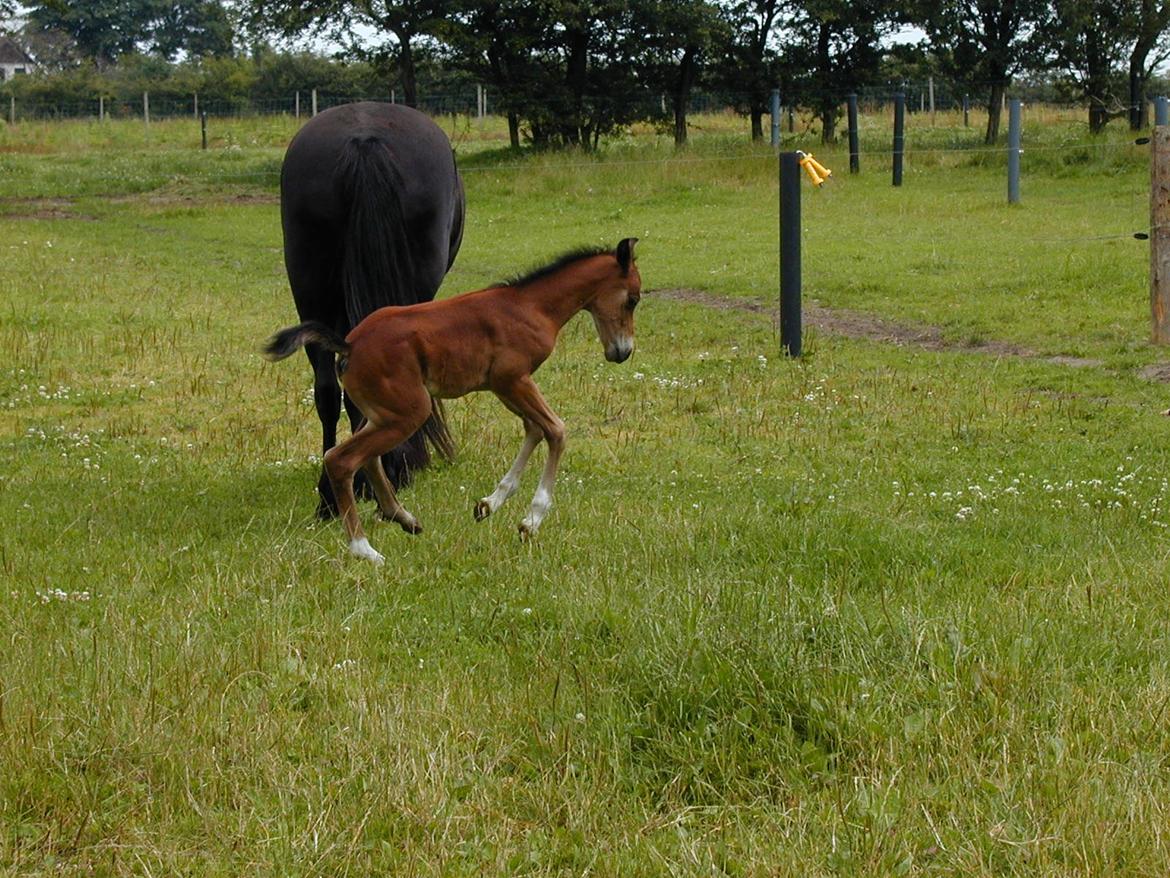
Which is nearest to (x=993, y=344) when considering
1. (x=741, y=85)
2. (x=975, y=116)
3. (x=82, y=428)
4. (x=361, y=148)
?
(x=361, y=148)

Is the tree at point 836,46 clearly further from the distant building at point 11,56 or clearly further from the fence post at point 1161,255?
the distant building at point 11,56

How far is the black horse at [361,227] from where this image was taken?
7.51 m

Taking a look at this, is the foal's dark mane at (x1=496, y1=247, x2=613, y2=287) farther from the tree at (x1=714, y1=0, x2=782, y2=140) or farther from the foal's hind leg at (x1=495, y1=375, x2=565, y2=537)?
the tree at (x1=714, y1=0, x2=782, y2=140)

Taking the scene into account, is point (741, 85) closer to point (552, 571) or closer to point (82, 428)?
point (82, 428)

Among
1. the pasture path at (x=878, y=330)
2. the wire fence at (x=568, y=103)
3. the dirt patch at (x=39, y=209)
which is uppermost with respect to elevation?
the wire fence at (x=568, y=103)

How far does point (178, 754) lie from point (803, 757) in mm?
1726

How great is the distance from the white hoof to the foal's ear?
6.03ft

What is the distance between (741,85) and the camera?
36.4 meters

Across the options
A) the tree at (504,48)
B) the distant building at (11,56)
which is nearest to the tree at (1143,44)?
the tree at (504,48)

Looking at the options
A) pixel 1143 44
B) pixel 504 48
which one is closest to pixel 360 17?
pixel 504 48

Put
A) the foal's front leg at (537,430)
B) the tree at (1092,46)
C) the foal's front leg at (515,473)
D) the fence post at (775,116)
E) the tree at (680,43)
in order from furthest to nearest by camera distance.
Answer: the tree at (680,43) → the tree at (1092,46) → the fence post at (775,116) → the foal's front leg at (515,473) → the foal's front leg at (537,430)

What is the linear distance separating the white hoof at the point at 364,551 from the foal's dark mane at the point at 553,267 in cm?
140

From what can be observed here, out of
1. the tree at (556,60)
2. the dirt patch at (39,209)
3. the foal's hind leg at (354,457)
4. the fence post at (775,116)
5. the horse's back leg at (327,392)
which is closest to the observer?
the foal's hind leg at (354,457)

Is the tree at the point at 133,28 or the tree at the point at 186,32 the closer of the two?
the tree at the point at 133,28
